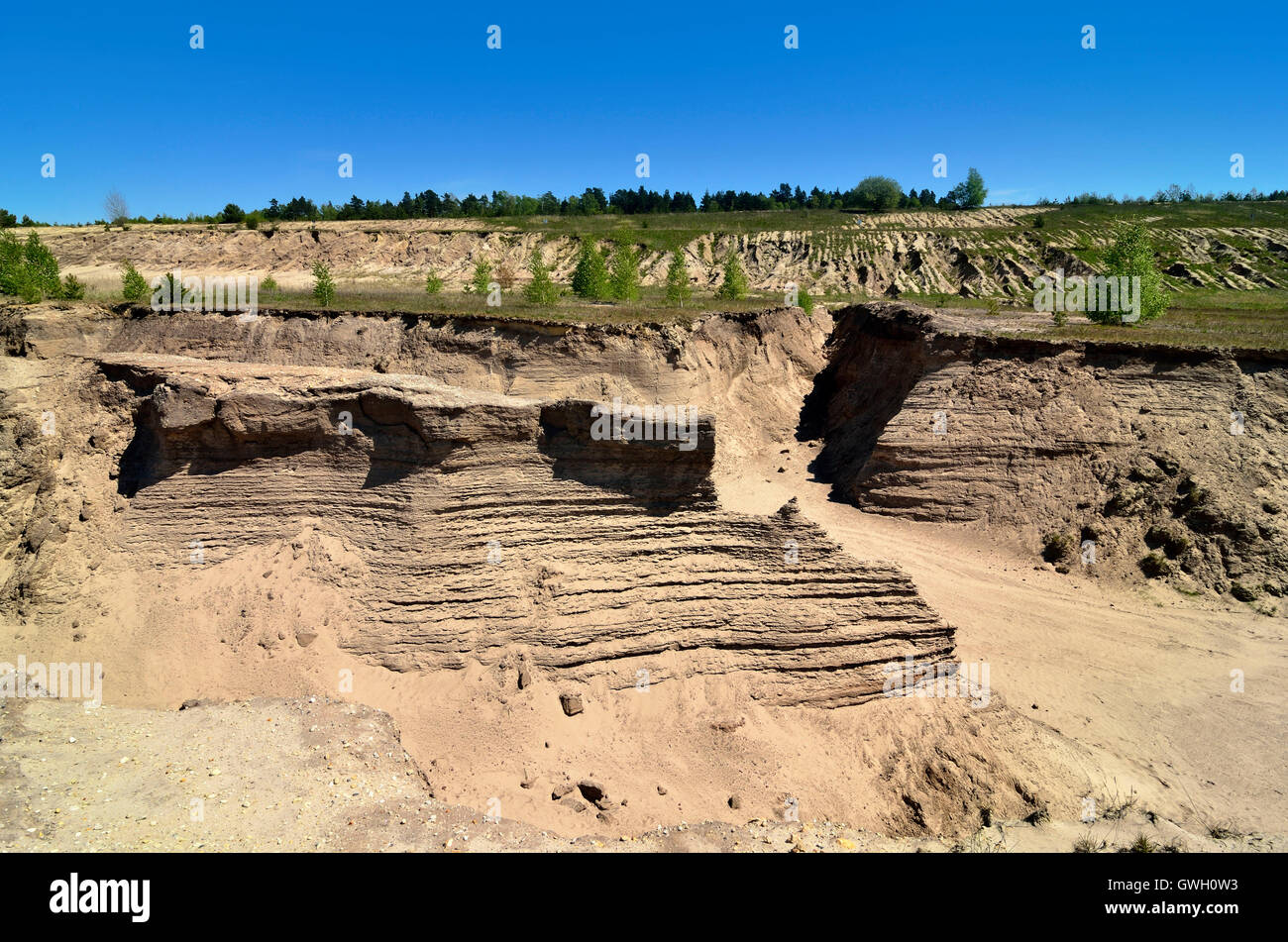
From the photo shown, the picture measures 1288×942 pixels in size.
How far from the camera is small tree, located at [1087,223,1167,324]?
80.4 feet

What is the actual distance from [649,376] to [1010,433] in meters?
→ 11.6

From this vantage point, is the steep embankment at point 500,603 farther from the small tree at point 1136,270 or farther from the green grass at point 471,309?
the small tree at point 1136,270

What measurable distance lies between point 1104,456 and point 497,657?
17.5 m

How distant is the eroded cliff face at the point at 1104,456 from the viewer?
16.3 meters

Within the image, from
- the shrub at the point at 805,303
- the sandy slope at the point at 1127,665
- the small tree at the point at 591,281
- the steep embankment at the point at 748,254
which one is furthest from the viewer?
the steep embankment at the point at 748,254

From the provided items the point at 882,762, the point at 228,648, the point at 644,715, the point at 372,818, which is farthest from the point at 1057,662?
the point at 228,648

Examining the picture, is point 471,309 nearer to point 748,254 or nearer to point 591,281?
point 591,281

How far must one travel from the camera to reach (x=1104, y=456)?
1794 cm

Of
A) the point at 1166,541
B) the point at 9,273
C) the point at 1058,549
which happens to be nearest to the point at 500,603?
the point at 1058,549

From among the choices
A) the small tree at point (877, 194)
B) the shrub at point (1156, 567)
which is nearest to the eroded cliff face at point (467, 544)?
the shrub at point (1156, 567)

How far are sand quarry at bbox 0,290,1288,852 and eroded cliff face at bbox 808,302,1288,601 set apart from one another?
254cm

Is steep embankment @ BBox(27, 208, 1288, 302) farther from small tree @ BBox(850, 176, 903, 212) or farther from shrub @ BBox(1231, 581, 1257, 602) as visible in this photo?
shrub @ BBox(1231, 581, 1257, 602)

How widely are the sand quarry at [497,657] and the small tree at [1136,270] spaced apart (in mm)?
14774

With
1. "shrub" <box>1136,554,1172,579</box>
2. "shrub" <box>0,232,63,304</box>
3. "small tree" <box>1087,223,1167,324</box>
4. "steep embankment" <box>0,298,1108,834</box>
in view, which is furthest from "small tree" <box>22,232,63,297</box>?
"small tree" <box>1087,223,1167,324</box>
